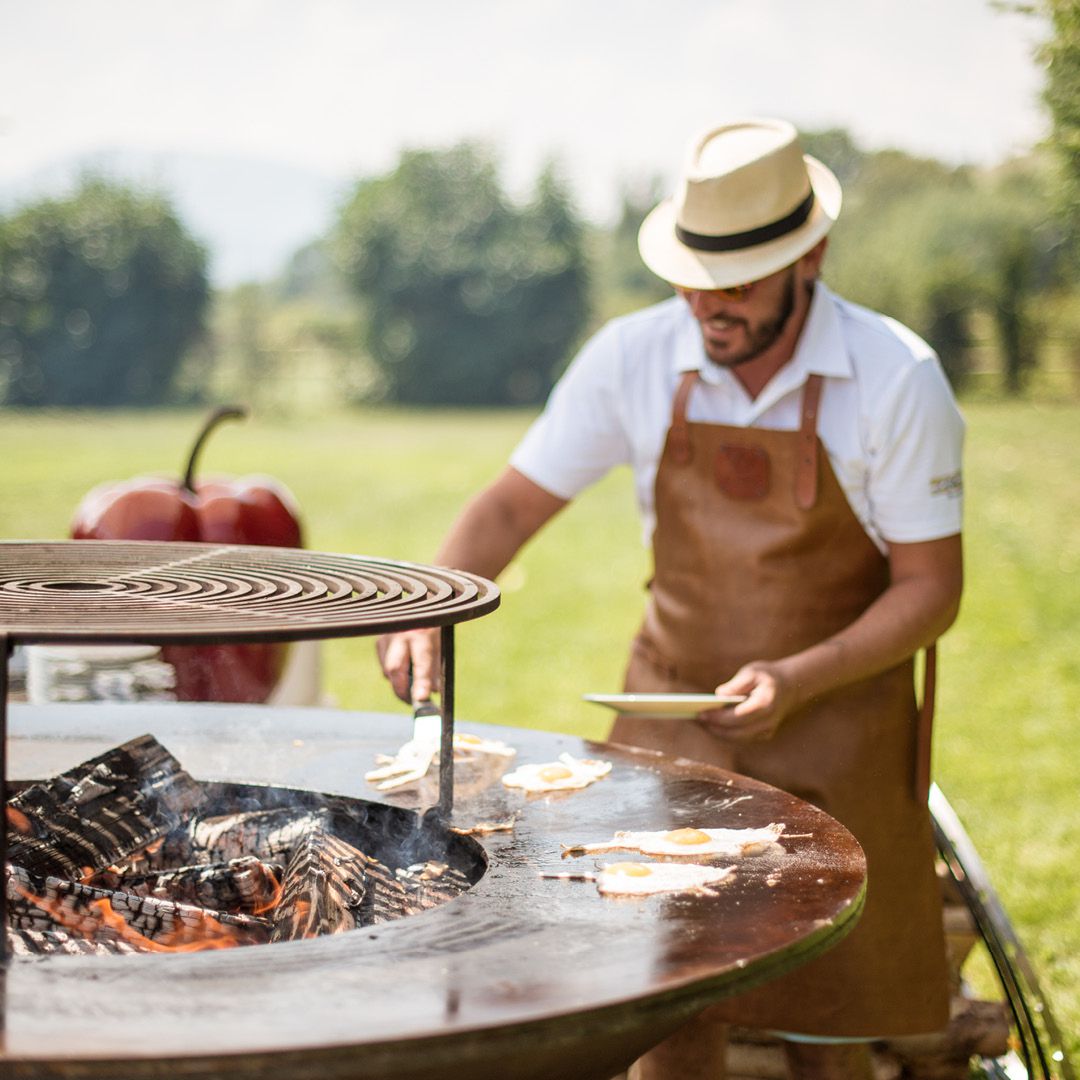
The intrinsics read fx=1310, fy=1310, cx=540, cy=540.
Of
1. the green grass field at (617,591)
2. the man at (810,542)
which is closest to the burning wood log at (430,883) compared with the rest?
the man at (810,542)

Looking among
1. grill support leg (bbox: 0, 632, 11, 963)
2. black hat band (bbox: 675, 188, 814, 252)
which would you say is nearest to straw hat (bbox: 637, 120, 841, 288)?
black hat band (bbox: 675, 188, 814, 252)

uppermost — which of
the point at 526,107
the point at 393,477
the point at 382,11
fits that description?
the point at 382,11

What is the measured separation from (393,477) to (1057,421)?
838 centimetres

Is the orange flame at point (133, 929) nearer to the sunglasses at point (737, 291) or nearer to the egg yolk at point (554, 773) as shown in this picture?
the egg yolk at point (554, 773)

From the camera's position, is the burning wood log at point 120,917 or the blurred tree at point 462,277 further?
the blurred tree at point 462,277

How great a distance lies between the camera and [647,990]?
120 cm

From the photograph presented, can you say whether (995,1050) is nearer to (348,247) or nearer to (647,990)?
(647,990)

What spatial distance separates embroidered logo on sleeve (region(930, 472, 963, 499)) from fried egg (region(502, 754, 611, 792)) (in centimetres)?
86

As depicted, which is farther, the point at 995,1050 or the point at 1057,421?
the point at 1057,421

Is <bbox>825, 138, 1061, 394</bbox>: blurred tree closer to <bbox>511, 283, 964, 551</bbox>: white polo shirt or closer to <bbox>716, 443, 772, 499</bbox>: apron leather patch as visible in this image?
<bbox>511, 283, 964, 551</bbox>: white polo shirt

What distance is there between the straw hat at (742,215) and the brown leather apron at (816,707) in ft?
0.87

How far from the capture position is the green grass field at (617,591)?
17.4ft

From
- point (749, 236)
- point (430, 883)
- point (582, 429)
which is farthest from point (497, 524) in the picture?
point (430, 883)

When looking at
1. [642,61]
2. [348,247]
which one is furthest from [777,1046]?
[348,247]
